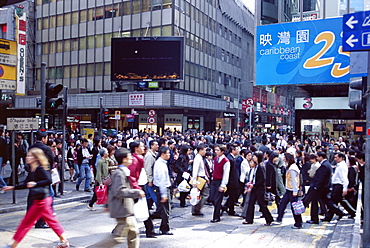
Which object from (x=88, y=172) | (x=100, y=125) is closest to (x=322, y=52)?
(x=100, y=125)

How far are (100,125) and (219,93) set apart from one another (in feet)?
95.6

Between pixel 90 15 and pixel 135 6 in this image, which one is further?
pixel 90 15

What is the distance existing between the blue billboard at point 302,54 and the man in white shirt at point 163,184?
18.1 m

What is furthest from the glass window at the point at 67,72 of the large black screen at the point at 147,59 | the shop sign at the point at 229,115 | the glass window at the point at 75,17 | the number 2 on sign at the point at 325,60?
the number 2 on sign at the point at 325,60

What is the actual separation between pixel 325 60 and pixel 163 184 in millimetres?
18997

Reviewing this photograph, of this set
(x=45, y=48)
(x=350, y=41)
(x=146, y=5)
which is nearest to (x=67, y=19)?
(x=45, y=48)

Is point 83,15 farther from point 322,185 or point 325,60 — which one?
point 322,185

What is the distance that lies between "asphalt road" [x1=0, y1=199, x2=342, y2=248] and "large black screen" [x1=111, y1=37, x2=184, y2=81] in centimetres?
2795

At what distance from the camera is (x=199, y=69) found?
143 ft

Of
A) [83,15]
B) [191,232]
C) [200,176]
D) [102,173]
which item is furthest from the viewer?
[83,15]

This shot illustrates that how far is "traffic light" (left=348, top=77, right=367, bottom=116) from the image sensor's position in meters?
7.04

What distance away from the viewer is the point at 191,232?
8000 millimetres

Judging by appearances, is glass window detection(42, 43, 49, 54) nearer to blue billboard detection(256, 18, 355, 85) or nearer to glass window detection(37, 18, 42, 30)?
glass window detection(37, 18, 42, 30)

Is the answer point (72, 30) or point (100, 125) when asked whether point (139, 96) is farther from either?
point (100, 125)
